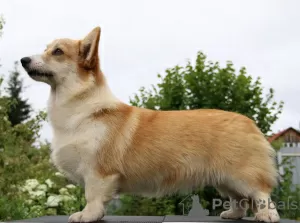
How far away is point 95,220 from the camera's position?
3.01m

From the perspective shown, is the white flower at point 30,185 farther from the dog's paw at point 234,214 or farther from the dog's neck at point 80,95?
the dog's paw at point 234,214

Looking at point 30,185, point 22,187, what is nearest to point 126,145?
point 22,187

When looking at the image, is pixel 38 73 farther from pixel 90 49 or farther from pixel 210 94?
pixel 210 94

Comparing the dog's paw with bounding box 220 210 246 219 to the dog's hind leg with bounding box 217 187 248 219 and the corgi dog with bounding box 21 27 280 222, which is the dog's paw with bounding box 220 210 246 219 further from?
the corgi dog with bounding box 21 27 280 222

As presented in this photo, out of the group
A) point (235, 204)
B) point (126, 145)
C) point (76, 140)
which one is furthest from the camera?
point (235, 204)

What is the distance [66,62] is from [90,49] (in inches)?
8.3

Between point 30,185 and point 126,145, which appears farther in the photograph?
point 30,185

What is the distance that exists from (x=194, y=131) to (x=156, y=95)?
Answer: 2.65 m

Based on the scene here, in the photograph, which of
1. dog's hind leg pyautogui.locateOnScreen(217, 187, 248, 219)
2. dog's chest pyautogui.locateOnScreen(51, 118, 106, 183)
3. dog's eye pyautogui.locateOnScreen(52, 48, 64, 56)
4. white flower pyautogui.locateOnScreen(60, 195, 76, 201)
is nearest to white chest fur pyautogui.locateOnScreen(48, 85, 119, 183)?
dog's chest pyautogui.locateOnScreen(51, 118, 106, 183)

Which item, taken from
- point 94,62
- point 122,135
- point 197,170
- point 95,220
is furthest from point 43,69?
point 197,170

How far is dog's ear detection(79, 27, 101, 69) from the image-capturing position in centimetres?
320

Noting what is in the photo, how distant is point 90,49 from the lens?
323 centimetres

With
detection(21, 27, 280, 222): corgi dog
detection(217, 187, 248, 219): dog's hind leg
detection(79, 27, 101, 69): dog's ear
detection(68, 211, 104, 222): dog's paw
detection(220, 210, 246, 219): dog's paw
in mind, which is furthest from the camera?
detection(220, 210, 246, 219): dog's paw

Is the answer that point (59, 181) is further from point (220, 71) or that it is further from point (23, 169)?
point (220, 71)
